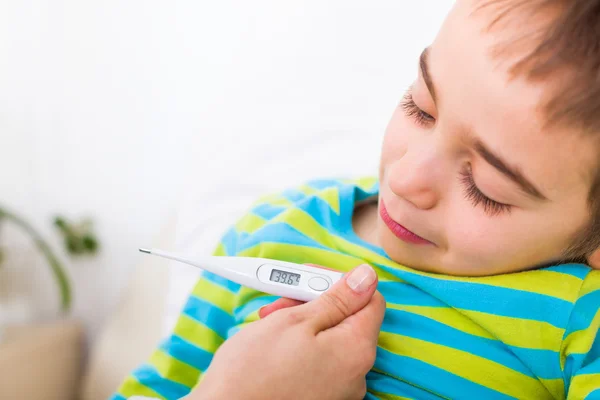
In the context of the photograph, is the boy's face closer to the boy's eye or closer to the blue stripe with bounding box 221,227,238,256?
the boy's eye

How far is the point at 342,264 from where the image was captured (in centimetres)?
77

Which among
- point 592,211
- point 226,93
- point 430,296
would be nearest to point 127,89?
point 226,93

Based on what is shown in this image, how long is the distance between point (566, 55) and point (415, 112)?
0.17m

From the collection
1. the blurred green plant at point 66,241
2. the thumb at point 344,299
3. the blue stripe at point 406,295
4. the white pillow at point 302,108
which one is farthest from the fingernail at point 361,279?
the blurred green plant at point 66,241

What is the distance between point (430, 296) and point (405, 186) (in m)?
0.16

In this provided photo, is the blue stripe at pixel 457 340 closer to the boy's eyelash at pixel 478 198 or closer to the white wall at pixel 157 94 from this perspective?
the boy's eyelash at pixel 478 198

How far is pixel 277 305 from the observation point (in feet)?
2.26

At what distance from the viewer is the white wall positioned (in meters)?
1.16

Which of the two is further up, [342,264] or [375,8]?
[375,8]

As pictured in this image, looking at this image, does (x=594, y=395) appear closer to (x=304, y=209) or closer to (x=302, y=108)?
(x=304, y=209)

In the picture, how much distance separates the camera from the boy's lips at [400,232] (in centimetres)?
69

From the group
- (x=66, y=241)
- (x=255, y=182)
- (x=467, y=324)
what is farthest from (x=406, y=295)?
(x=66, y=241)

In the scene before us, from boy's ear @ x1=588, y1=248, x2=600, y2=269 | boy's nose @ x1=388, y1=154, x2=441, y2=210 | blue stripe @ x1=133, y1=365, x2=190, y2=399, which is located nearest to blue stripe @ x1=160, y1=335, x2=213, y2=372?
blue stripe @ x1=133, y1=365, x2=190, y2=399

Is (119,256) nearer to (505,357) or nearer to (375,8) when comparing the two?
(375,8)
